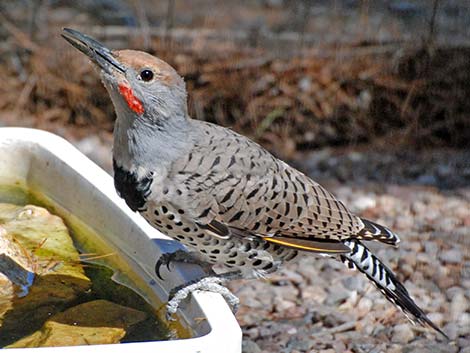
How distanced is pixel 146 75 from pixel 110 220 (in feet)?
2.02

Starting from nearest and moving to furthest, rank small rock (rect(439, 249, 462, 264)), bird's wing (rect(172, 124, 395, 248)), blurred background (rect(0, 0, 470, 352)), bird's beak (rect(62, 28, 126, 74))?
bird's beak (rect(62, 28, 126, 74)) < bird's wing (rect(172, 124, 395, 248)) < small rock (rect(439, 249, 462, 264)) < blurred background (rect(0, 0, 470, 352))

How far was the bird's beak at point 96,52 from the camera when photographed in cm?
309

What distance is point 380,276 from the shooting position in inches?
144

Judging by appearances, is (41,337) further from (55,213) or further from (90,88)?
(90,88)

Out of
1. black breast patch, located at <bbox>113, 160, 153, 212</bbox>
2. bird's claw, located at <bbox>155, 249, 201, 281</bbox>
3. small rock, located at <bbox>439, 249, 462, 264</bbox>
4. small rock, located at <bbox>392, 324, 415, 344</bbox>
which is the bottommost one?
small rock, located at <bbox>392, 324, 415, 344</bbox>

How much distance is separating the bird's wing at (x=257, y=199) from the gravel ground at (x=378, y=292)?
0.48ft

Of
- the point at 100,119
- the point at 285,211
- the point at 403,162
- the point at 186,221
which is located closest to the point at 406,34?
the point at 403,162

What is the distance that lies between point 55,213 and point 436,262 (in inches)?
79.7

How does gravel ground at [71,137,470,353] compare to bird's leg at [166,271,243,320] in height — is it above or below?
below

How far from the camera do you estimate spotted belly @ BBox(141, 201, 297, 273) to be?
3158 millimetres

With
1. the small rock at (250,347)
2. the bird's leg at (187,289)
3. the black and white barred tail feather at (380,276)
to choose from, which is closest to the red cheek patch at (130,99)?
the bird's leg at (187,289)

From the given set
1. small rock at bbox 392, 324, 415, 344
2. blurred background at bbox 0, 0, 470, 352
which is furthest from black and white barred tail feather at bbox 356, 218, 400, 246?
blurred background at bbox 0, 0, 470, 352

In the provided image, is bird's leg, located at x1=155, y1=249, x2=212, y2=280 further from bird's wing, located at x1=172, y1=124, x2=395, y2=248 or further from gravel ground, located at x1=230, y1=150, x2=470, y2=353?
gravel ground, located at x1=230, y1=150, x2=470, y2=353

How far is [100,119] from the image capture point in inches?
270
